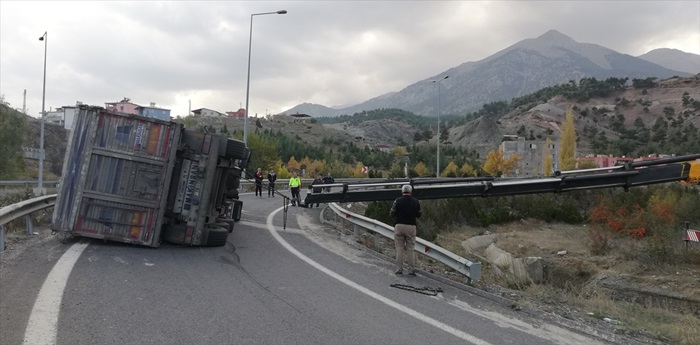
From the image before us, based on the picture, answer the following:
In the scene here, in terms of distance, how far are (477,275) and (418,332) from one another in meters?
2.69

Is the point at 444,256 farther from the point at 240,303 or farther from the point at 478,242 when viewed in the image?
the point at 478,242

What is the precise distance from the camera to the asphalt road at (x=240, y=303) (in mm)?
4750

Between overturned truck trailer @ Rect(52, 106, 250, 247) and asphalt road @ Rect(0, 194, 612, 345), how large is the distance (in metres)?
0.41

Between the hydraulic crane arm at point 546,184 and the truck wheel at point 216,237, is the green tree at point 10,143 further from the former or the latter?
the hydraulic crane arm at point 546,184

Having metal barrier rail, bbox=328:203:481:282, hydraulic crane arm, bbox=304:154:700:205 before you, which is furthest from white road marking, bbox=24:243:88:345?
metal barrier rail, bbox=328:203:481:282

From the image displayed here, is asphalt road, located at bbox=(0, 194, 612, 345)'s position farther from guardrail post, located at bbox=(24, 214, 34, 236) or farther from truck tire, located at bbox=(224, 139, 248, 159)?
truck tire, located at bbox=(224, 139, 248, 159)

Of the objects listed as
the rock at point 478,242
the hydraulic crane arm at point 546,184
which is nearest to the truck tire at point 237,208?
the hydraulic crane arm at point 546,184

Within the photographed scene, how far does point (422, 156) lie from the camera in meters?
91.8

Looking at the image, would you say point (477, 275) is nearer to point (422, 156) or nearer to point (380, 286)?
point (380, 286)

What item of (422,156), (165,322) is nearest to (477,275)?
(165,322)

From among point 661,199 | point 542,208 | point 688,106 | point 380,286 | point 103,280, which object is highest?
point 688,106

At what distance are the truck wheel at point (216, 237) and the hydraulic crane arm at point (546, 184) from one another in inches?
74.9

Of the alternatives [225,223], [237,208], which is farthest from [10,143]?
[225,223]

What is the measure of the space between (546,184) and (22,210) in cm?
1062
